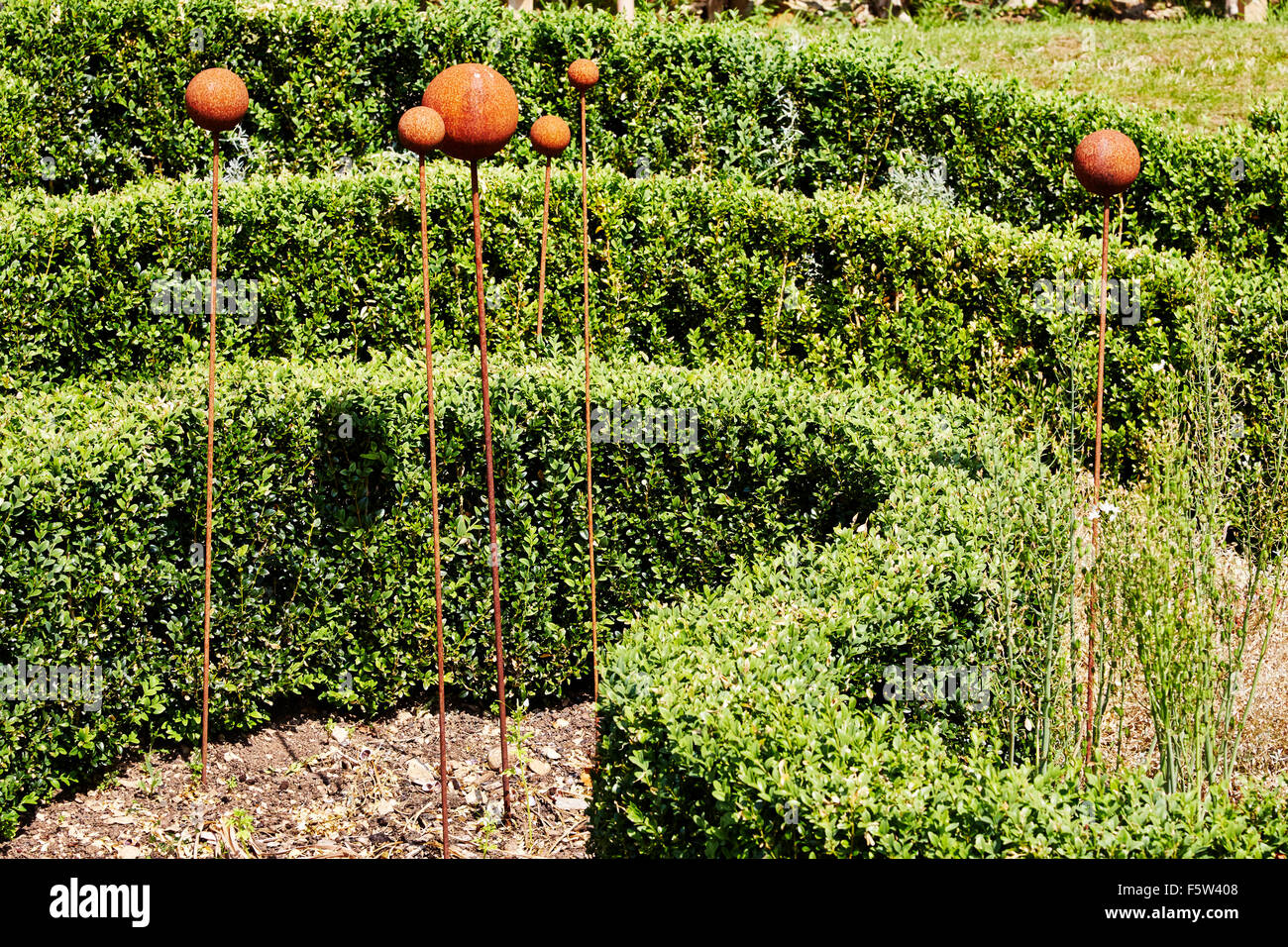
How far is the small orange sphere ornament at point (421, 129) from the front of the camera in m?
4.47

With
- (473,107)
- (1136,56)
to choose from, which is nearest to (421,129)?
(473,107)

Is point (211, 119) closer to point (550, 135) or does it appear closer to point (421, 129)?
point (421, 129)

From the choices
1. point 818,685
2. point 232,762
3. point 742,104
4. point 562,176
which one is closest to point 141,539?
point 232,762

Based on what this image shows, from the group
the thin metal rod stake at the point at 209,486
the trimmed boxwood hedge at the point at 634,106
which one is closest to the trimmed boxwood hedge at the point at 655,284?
the trimmed boxwood hedge at the point at 634,106

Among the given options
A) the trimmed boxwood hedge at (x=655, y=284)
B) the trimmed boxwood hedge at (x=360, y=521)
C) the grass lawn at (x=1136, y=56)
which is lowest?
the trimmed boxwood hedge at (x=360, y=521)

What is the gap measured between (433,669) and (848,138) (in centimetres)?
536

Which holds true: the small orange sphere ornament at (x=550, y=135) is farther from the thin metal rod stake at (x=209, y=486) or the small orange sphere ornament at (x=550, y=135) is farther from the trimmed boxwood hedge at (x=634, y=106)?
the trimmed boxwood hedge at (x=634, y=106)

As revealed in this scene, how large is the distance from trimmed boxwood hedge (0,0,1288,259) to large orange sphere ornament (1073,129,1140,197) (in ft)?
10.6

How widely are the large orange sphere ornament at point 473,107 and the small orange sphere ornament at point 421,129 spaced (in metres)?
0.09

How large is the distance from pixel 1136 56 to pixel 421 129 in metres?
11.0

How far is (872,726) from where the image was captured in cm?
399

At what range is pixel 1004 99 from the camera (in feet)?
29.0

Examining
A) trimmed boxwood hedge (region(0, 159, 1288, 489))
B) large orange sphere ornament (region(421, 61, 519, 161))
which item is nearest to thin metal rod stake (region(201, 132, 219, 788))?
large orange sphere ornament (region(421, 61, 519, 161))
